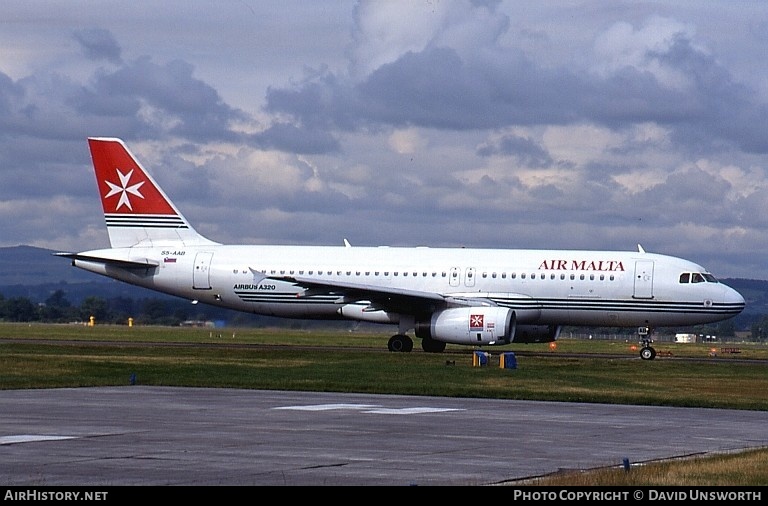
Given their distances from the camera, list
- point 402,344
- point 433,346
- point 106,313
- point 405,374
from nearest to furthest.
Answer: point 405,374 < point 402,344 < point 433,346 < point 106,313

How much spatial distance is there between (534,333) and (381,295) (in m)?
6.41

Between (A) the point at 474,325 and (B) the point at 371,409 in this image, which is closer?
(B) the point at 371,409

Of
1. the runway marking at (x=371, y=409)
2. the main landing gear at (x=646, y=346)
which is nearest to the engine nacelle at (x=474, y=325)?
the main landing gear at (x=646, y=346)

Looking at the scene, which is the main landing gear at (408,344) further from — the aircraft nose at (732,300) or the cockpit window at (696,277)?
the aircraft nose at (732,300)

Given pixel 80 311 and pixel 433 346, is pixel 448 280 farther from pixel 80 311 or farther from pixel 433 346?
pixel 80 311

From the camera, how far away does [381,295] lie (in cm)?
5116

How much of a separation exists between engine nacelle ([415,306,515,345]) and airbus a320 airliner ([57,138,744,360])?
1.8 inches

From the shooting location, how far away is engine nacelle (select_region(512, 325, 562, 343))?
53.1 m

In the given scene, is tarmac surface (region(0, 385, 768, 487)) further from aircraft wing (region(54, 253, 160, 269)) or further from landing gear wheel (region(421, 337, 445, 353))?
aircraft wing (region(54, 253, 160, 269))

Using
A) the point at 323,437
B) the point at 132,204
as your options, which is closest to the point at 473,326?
the point at 132,204

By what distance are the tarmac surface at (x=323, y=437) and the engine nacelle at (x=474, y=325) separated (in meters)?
18.5

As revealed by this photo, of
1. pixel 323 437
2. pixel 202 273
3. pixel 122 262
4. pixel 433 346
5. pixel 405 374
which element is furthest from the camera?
pixel 122 262

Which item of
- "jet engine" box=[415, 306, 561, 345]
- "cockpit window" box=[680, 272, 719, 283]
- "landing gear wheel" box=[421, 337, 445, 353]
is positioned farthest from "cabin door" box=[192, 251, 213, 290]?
"cockpit window" box=[680, 272, 719, 283]
